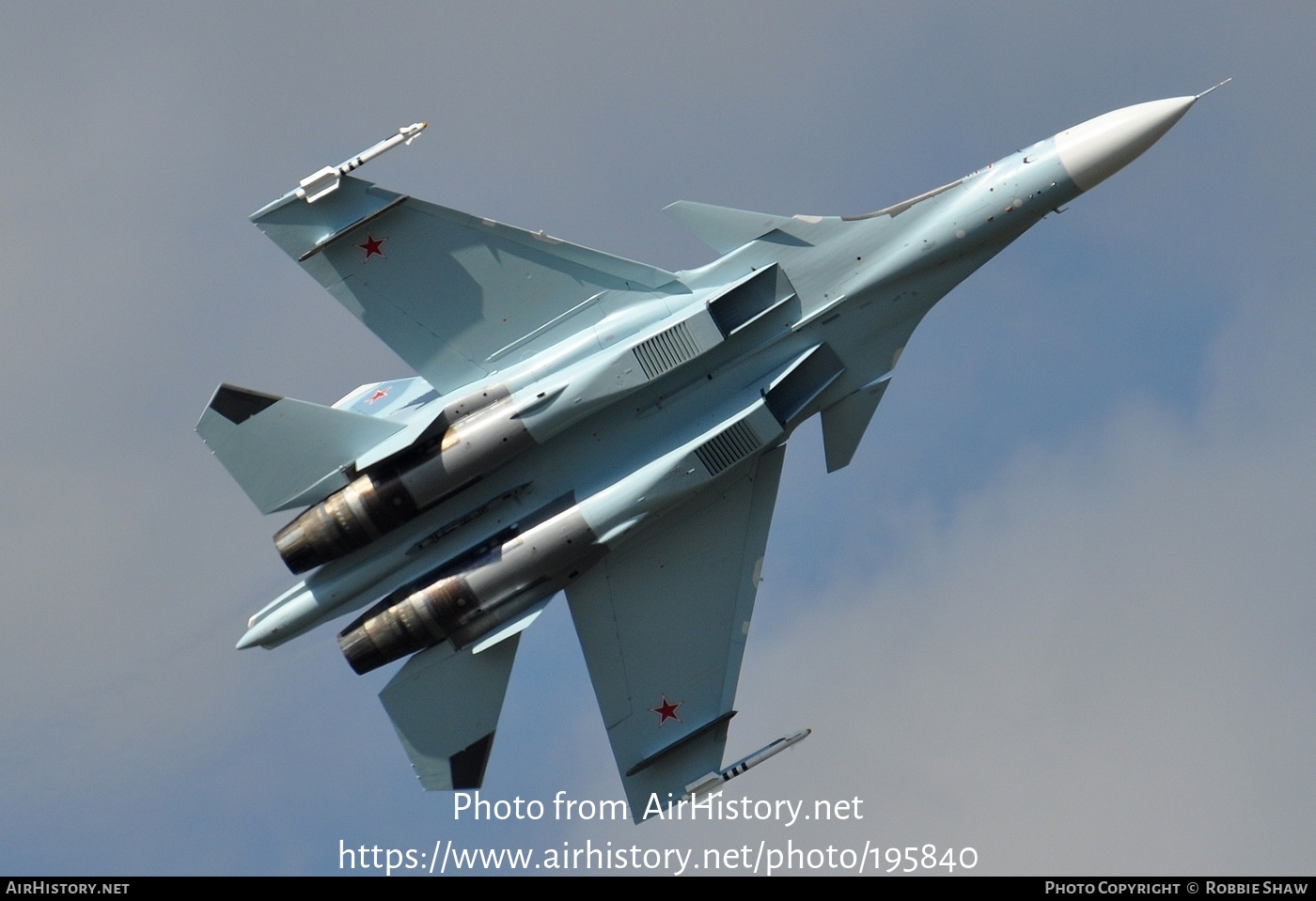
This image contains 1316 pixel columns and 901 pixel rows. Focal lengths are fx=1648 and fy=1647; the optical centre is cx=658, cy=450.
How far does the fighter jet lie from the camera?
2239 cm

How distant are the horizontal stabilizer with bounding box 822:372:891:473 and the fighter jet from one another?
30mm

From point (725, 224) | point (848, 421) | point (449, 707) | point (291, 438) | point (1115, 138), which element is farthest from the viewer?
point (449, 707)

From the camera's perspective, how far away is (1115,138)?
2236cm

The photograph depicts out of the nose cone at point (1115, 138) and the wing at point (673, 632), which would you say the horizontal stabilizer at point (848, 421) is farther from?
the nose cone at point (1115, 138)

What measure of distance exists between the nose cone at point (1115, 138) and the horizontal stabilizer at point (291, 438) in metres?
10.1

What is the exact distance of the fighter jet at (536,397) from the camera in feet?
73.5

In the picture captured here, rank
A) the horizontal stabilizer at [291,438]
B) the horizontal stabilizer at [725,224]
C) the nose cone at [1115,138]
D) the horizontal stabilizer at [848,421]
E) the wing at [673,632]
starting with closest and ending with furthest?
the nose cone at [1115,138] < the horizontal stabilizer at [291,438] < the horizontal stabilizer at [725,224] < the horizontal stabilizer at [848,421] < the wing at [673,632]

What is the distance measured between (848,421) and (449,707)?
708 cm

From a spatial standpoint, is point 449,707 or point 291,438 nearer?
point 291,438

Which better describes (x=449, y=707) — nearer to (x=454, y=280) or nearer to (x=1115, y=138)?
(x=454, y=280)

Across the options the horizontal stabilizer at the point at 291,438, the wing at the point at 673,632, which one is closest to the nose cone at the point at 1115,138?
the wing at the point at 673,632

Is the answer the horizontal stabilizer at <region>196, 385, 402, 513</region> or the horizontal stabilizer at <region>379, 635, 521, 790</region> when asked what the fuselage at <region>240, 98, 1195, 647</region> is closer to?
the horizontal stabilizer at <region>196, 385, 402, 513</region>

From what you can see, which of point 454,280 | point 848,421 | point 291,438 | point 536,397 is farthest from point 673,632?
point 291,438

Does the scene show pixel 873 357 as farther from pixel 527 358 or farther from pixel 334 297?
pixel 334 297
